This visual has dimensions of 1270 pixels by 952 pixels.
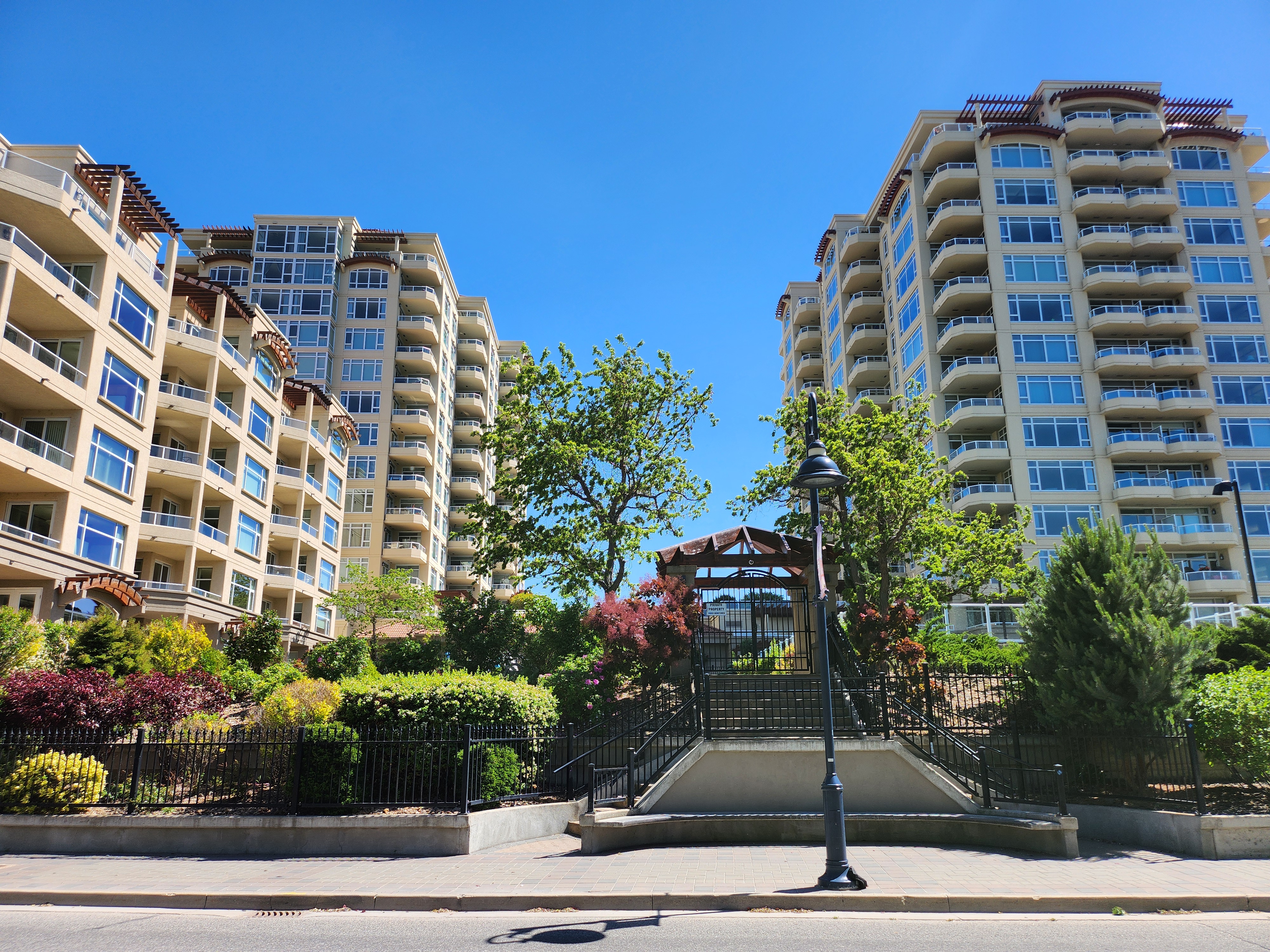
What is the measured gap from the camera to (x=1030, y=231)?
172 feet

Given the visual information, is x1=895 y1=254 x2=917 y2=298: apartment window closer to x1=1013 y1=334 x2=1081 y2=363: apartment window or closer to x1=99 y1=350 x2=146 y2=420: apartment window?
x1=1013 y1=334 x2=1081 y2=363: apartment window

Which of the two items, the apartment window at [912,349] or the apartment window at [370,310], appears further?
the apartment window at [370,310]

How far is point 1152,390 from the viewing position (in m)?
49.3

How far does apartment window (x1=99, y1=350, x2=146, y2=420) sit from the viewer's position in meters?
30.9

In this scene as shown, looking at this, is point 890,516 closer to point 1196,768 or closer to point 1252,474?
A: point 1196,768

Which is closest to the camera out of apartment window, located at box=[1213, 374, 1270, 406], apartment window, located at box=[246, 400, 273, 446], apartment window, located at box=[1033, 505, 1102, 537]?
apartment window, located at box=[246, 400, 273, 446]

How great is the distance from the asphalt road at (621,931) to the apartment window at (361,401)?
200 feet

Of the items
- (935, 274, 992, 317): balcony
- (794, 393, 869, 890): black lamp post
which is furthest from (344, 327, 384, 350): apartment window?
(794, 393, 869, 890): black lamp post

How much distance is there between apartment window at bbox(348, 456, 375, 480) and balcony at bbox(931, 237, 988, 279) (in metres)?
44.2

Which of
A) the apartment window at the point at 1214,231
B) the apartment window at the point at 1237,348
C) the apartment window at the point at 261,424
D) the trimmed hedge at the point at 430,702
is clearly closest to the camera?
the trimmed hedge at the point at 430,702

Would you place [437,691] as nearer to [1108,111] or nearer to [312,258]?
[1108,111]

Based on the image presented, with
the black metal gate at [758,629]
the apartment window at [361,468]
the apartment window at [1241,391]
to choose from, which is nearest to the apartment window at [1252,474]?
the apartment window at [1241,391]

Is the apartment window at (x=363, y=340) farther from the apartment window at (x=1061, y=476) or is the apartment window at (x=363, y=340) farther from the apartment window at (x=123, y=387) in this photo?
the apartment window at (x=1061, y=476)

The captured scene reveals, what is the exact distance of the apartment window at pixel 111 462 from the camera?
2998cm
